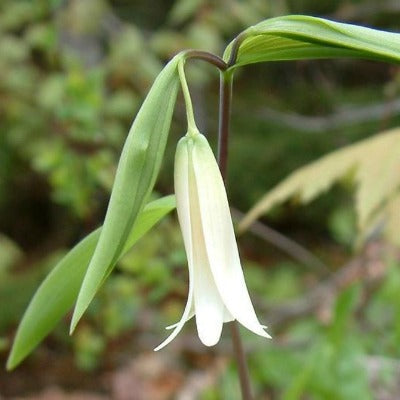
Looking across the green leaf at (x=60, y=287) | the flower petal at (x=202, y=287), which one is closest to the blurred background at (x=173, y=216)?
the green leaf at (x=60, y=287)

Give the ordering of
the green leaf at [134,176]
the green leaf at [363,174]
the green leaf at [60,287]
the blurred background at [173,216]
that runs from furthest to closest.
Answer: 1. the blurred background at [173,216]
2. the green leaf at [363,174]
3. the green leaf at [60,287]
4. the green leaf at [134,176]

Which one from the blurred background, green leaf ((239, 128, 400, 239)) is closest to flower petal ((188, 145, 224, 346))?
green leaf ((239, 128, 400, 239))

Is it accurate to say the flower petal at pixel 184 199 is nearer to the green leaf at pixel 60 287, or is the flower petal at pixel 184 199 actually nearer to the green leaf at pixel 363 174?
the green leaf at pixel 60 287

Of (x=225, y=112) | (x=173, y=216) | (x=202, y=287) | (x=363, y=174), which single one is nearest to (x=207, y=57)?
(x=225, y=112)

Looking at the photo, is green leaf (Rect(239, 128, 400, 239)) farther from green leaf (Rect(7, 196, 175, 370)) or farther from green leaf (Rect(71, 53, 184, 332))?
green leaf (Rect(71, 53, 184, 332))

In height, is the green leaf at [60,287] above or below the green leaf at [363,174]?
above

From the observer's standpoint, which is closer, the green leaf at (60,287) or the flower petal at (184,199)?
the flower petal at (184,199)

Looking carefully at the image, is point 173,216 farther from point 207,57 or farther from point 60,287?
point 207,57

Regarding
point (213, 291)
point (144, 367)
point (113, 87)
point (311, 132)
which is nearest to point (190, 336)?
point (144, 367)
